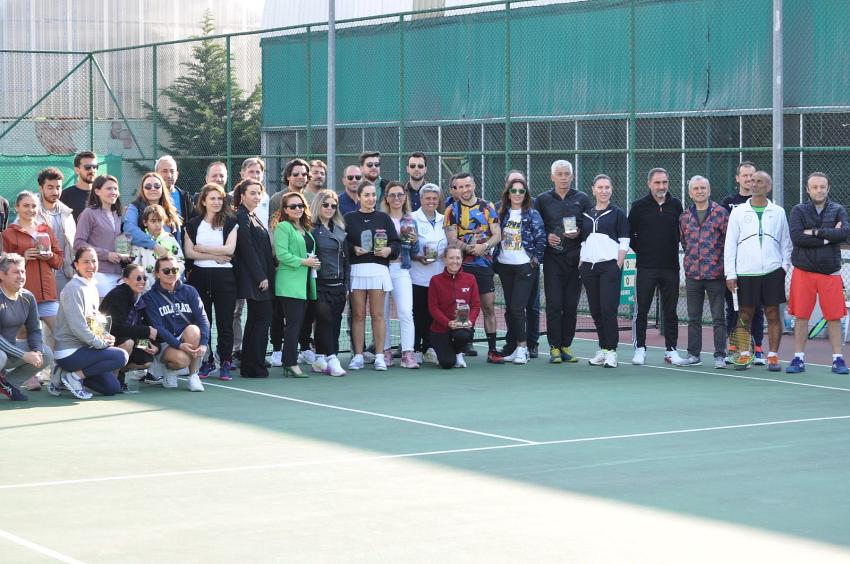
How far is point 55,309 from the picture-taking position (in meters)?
12.2

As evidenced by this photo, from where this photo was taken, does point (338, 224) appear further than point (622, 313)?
No

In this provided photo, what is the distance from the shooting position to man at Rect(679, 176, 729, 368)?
534 inches

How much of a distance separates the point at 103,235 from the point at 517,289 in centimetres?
393

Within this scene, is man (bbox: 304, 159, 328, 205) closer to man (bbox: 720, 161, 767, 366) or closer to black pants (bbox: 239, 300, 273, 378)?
black pants (bbox: 239, 300, 273, 378)

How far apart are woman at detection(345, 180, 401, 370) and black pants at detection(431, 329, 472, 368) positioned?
502mm

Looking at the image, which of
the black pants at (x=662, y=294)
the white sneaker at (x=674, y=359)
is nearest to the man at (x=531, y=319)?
the black pants at (x=662, y=294)

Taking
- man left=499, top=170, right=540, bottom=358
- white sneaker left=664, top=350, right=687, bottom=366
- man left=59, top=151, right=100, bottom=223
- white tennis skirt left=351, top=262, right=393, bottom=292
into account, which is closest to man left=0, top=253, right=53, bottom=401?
man left=59, top=151, right=100, bottom=223

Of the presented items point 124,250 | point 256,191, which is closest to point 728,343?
point 256,191

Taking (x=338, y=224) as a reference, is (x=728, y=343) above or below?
below

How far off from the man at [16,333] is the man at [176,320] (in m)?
0.92

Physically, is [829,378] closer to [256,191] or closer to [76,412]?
[256,191]

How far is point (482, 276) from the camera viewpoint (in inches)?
545

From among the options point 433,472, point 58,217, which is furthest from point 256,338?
point 433,472

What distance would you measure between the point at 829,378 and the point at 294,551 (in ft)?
25.2
